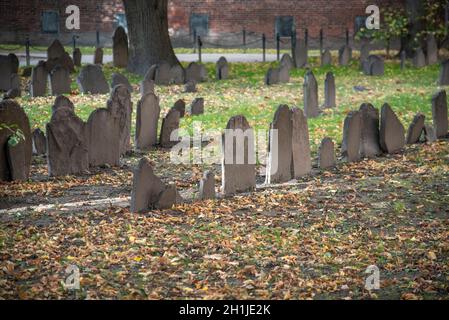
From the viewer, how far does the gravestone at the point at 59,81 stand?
20.6 meters

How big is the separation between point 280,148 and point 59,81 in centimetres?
956

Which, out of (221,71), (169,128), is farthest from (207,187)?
(221,71)

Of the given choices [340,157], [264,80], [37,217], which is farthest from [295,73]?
[37,217]

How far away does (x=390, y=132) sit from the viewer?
14172 mm

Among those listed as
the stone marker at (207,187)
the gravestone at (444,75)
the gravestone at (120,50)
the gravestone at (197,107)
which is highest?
the gravestone at (120,50)

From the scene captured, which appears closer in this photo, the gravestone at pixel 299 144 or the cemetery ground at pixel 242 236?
the cemetery ground at pixel 242 236

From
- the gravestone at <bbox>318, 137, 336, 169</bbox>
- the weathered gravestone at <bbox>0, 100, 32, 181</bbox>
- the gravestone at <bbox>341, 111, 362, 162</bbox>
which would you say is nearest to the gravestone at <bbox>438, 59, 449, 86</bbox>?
the gravestone at <bbox>341, 111, 362, 162</bbox>

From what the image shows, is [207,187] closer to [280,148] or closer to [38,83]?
[280,148]

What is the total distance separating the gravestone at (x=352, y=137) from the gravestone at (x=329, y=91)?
5.26 m

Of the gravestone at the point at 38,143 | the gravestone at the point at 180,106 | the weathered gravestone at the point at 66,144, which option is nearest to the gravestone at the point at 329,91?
the gravestone at the point at 180,106

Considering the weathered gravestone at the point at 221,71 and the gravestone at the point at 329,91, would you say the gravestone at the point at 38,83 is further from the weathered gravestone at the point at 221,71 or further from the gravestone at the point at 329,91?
the gravestone at the point at 329,91

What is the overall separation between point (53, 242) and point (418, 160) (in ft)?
20.1

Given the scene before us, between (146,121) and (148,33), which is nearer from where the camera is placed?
(146,121)

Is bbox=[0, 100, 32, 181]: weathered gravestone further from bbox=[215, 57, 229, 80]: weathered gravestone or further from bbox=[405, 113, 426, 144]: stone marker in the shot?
bbox=[215, 57, 229, 80]: weathered gravestone
